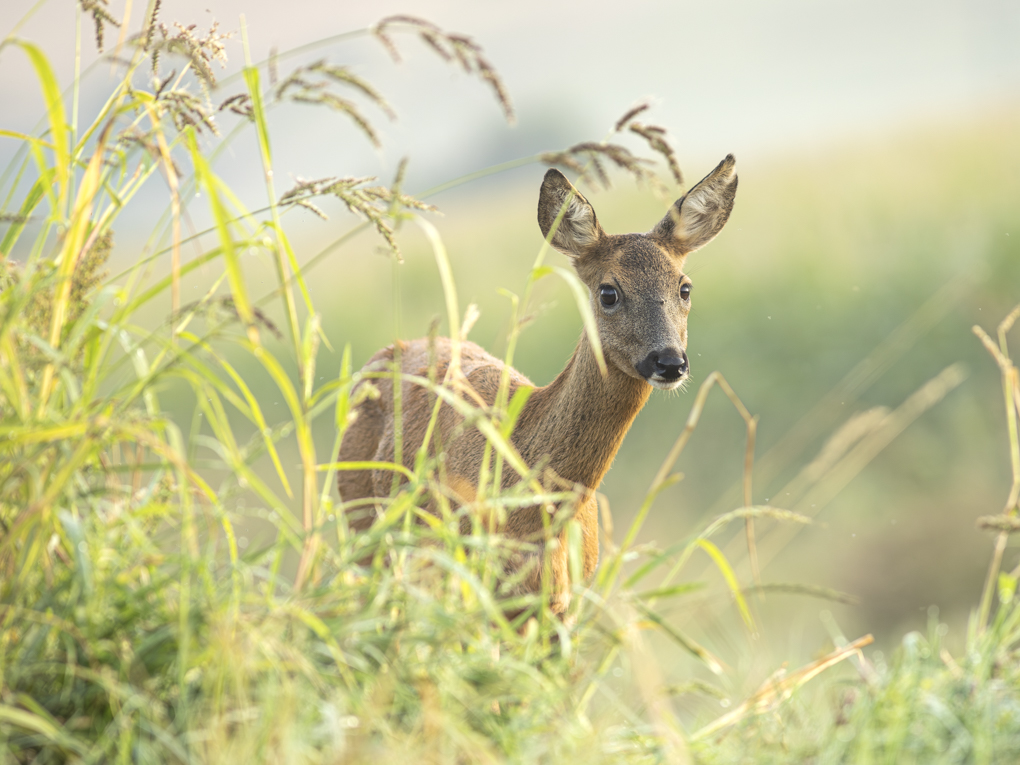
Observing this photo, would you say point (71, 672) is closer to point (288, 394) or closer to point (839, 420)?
point (288, 394)

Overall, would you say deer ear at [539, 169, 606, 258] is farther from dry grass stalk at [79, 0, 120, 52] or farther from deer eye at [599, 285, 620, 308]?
dry grass stalk at [79, 0, 120, 52]

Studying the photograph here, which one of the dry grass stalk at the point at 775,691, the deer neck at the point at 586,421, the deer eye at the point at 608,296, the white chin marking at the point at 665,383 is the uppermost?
the deer eye at the point at 608,296

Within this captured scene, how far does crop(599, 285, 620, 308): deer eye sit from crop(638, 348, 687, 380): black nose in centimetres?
47

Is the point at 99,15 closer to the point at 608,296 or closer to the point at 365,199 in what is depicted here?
the point at 365,199

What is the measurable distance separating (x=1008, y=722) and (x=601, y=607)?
0.94 m

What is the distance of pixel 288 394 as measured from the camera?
93.0 inches

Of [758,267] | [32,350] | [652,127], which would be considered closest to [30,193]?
[32,350]

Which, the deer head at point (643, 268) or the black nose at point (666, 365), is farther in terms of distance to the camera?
the deer head at point (643, 268)

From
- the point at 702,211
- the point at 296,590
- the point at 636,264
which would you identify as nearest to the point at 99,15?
the point at 296,590

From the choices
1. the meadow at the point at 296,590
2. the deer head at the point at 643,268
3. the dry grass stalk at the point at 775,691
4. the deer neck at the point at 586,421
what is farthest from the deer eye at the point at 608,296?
the dry grass stalk at the point at 775,691

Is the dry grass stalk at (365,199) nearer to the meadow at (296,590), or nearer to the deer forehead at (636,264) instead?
the meadow at (296,590)

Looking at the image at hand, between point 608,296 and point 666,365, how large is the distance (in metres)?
0.60

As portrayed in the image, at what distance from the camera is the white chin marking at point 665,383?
161 inches

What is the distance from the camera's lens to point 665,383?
410 cm
